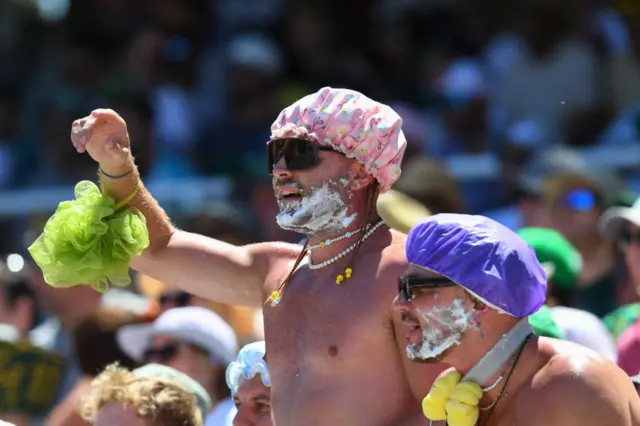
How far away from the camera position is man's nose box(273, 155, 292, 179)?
14.5 ft

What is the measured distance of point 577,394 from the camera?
3699mm

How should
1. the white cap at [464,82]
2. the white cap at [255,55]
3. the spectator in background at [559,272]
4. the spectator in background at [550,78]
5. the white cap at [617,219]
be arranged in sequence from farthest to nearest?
1. the white cap at [255,55]
2. the white cap at [464,82]
3. the spectator in background at [550,78]
4. the white cap at [617,219]
5. the spectator in background at [559,272]

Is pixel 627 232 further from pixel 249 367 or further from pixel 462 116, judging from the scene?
pixel 462 116

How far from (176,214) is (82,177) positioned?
152 cm

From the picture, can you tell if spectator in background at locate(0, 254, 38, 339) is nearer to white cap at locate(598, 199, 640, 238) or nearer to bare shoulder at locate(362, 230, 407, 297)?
white cap at locate(598, 199, 640, 238)

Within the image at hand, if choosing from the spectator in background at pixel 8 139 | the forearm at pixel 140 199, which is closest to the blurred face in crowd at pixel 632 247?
the forearm at pixel 140 199

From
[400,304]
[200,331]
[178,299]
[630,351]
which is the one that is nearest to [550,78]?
[178,299]

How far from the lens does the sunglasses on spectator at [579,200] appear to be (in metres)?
7.78

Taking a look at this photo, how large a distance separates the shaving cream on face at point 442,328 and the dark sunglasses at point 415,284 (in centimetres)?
5

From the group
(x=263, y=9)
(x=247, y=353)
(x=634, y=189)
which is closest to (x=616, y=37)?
(x=634, y=189)

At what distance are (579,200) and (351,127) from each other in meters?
3.70

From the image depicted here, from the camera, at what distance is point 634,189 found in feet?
27.2

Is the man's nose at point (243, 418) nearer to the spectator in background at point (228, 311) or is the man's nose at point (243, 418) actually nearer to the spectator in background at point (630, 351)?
the spectator in background at point (630, 351)

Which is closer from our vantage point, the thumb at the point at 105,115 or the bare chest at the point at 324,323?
the bare chest at the point at 324,323
